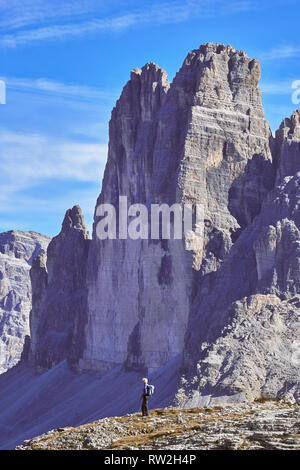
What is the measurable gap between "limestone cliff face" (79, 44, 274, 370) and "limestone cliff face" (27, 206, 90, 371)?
25976 millimetres

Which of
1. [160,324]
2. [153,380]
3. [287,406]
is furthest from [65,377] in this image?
[287,406]

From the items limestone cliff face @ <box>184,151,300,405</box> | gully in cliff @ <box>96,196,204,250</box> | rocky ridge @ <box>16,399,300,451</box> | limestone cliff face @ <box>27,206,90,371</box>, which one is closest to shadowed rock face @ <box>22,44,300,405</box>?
limestone cliff face @ <box>184,151,300,405</box>

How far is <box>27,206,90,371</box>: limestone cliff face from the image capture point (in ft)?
590

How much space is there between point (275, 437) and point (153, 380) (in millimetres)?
81168

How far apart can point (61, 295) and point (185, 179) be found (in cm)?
6033

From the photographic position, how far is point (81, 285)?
606ft

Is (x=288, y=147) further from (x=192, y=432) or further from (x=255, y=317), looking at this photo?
(x=192, y=432)

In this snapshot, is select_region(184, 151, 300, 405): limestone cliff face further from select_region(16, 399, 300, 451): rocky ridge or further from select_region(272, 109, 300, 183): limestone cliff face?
select_region(16, 399, 300, 451): rocky ridge

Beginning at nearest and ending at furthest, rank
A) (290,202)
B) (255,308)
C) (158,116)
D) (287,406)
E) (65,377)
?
(287,406), (255,308), (290,202), (158,116), (65,377)

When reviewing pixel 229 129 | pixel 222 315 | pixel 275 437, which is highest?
pixel 229 129

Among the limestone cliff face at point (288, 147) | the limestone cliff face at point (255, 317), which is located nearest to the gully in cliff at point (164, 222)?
the limestone cliff face at point (255, 317)

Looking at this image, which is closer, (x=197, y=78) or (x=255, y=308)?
(x=255, y=308)

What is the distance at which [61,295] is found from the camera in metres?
187

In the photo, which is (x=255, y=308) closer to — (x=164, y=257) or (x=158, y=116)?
(x=164, y=257)
